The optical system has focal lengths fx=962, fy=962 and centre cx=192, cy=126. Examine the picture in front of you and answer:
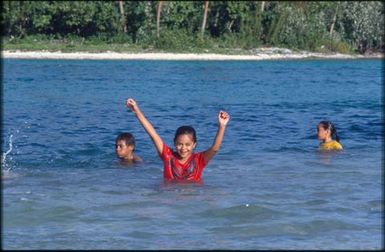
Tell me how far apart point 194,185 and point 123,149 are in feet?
7.60

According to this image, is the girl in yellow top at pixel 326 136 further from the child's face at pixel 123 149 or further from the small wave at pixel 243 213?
the small wave at pixel 243 213

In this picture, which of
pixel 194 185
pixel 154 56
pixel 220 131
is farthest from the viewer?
pixel 154 56

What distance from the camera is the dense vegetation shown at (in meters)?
63.1

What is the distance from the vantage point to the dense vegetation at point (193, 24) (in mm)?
63062

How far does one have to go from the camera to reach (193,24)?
6712 cm

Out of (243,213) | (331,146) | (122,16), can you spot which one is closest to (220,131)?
(243,213)

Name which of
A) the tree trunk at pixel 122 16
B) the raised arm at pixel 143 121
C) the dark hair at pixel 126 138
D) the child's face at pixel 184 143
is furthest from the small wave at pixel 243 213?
the tree trunk at pixel 122 16

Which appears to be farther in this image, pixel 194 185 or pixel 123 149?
pixel 123 149

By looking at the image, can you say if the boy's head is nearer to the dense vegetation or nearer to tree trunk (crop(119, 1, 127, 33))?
the dense vegetation

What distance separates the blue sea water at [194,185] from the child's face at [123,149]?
17cm

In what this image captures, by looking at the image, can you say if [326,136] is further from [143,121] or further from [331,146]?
[143,121]

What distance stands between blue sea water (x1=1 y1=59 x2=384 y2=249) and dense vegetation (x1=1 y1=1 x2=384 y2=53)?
37.4 m

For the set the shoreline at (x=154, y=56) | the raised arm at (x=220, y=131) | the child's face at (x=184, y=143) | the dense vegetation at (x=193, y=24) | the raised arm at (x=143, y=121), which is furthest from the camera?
the dense vegetation at (x=193, y=24)

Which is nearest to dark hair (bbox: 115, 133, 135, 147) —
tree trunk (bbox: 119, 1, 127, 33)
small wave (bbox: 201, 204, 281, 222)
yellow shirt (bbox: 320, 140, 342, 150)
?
yellow shirt (bbox: 320, 140, 342, 150)
